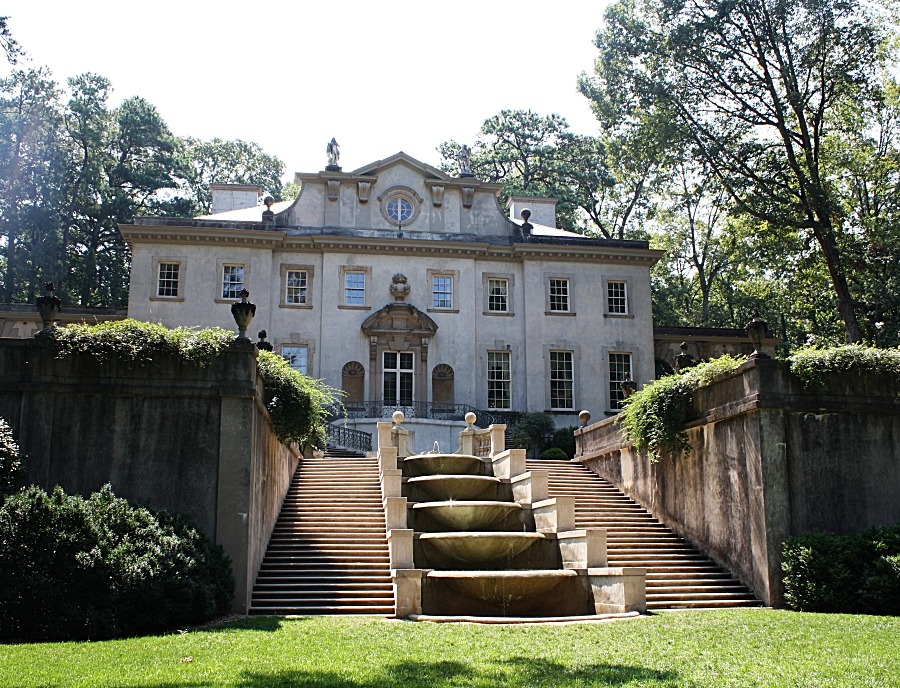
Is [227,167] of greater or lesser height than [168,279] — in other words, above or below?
above

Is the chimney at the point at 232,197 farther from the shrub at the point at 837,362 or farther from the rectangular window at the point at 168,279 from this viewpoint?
the shrub at the point at 837,362

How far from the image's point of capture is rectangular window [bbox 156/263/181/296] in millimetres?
36000

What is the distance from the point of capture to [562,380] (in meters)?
37.4

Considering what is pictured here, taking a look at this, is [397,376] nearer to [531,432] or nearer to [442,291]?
[442,291]

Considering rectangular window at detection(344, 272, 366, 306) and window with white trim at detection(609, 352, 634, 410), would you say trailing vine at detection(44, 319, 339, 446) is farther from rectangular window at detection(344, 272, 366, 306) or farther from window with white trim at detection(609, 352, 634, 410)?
window with white trim at detection(609, 352, 634, 410)

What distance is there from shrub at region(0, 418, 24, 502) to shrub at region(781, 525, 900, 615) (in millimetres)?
11892

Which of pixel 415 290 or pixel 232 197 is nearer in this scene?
pixel 415 290

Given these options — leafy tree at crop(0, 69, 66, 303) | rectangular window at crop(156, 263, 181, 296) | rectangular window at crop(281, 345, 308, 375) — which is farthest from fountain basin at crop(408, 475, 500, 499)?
leafy tree at crop(0, 69, 66, 303)

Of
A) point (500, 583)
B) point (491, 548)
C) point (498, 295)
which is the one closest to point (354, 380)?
point (498, 295)

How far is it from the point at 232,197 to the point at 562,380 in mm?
17476

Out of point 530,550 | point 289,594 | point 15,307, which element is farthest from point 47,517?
point 15,307

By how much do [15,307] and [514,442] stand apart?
68.3ft

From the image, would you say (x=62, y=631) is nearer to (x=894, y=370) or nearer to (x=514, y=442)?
(x=894, y=370)

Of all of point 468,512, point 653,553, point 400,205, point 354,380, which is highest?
point 400,205
